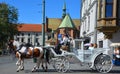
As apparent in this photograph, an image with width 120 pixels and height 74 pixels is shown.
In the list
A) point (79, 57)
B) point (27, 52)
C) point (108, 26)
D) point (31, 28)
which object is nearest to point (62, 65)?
point (79, 57)

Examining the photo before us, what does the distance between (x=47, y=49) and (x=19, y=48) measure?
155 cm

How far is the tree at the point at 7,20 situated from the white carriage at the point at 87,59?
61275 millimetres

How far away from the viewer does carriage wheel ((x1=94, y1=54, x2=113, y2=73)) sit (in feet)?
61.6

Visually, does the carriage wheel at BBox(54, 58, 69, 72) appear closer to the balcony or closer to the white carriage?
the white carriage

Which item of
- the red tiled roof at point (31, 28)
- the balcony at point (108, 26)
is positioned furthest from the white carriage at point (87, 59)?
the red tiled roof at point (31, 28)

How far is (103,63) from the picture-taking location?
18781 mm

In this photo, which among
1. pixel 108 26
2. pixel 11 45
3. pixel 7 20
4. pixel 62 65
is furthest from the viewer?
pixel 7 20

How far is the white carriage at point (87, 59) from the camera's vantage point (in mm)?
18886

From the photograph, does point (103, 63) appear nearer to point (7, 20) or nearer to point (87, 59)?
point (87, 59)

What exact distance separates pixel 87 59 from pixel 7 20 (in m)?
A: 65.9

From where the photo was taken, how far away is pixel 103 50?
18938mm

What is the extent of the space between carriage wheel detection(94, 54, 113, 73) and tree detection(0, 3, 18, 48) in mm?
61873

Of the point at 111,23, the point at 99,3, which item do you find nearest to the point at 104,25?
the point at 111,23

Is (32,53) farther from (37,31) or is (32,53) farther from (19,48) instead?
(37,31)
